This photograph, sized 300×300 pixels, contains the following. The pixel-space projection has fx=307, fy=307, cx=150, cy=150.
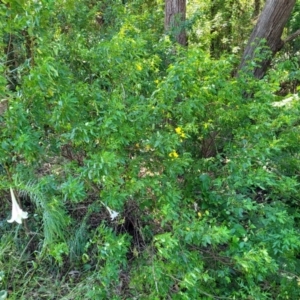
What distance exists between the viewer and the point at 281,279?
1884 mm

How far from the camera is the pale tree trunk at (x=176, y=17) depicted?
332 centimetres

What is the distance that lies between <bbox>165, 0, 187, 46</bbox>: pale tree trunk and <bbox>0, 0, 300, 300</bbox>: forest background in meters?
1.02

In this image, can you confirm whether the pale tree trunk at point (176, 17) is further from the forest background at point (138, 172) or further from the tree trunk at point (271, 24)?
the forest background at point (138, 172)

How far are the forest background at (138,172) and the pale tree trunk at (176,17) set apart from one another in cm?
102

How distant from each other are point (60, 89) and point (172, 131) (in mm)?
762

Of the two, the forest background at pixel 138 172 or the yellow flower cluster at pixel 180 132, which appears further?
the yellow flower cluster at pixel 180 132

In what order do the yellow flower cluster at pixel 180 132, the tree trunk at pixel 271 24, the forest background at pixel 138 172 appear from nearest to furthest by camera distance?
the forest background at pixel 138 172 < the yellow flower cluster at pixel 180 132 < the tree trunk at pixel 271 24

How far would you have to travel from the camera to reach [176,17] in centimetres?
332

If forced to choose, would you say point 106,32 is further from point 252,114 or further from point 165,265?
point 165,265

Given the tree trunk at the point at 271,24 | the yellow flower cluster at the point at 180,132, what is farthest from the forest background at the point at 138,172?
A: the tree trunk at the point at 271,24

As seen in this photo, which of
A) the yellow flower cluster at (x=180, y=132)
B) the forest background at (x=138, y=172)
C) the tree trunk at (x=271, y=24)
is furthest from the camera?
the tree trunk at (x=271, y=24)

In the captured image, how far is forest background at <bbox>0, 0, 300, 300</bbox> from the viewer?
171cm

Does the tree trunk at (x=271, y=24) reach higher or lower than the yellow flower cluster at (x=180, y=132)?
higher

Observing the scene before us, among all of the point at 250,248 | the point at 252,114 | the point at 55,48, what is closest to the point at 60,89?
the point at 55,48
